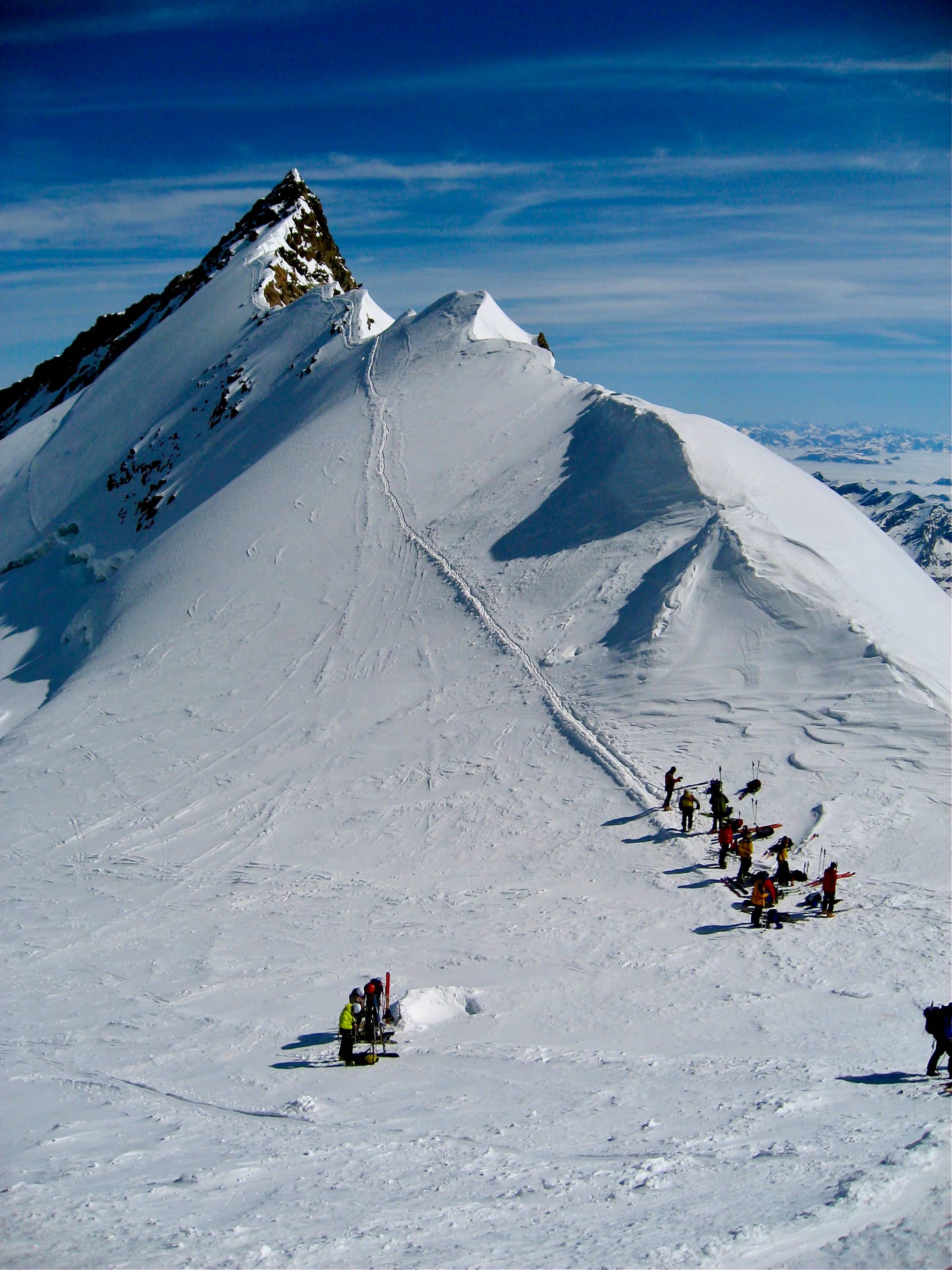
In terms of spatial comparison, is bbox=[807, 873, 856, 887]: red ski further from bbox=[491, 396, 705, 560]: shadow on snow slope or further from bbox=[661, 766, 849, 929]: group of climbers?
bbox=[491, 396, 705, 560]: shadow on snow slope

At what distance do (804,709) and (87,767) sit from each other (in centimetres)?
1688

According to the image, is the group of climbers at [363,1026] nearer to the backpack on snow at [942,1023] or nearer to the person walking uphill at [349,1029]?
the person walking uphill at [349,1029]

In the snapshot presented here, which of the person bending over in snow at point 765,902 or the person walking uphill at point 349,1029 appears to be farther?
the person bending over in snow at point 765,902

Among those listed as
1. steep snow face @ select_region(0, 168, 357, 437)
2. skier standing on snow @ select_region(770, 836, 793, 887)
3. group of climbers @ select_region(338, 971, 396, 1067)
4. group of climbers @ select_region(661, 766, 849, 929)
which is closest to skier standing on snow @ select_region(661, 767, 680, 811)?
group of climbers @ select_region(661, 766, 849, 929)

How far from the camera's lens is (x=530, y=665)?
78.0ft

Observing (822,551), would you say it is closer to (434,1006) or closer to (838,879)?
(838,879)

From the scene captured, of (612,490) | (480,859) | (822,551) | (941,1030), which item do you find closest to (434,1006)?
(480,859)

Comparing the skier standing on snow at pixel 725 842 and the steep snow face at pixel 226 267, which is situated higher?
the steep snow face at pixel 226 267

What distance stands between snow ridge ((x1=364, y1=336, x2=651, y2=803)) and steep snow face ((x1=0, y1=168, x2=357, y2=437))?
88.7 ft

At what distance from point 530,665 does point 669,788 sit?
6602 millimetres

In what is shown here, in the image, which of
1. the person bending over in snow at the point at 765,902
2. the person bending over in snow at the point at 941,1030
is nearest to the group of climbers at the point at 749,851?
the person bending over in snow at the point at 765,902

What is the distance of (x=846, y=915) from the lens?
14.3 meters

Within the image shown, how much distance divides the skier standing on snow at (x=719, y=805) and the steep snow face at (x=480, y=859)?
21.4 inches

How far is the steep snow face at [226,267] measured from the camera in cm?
6344
